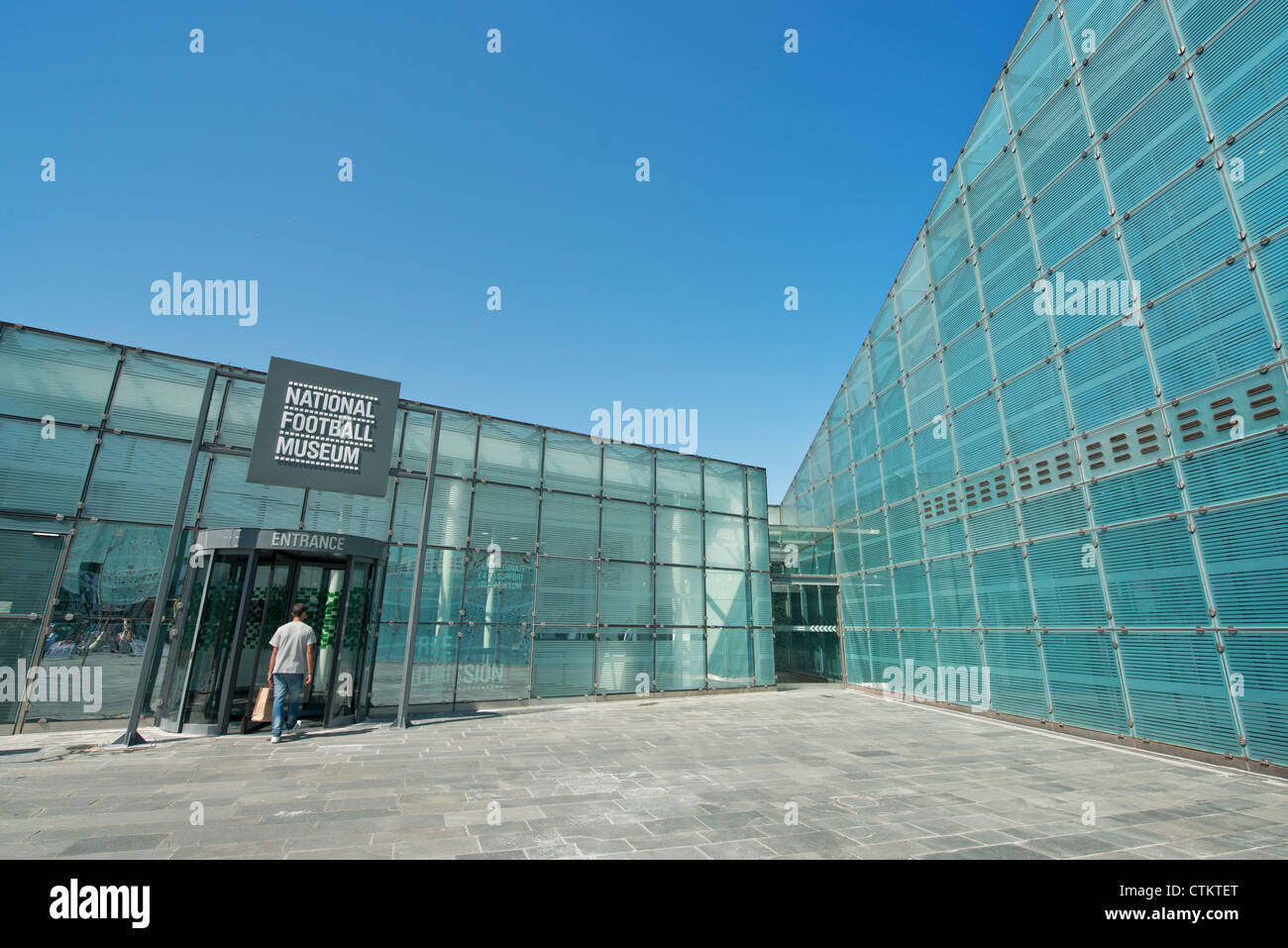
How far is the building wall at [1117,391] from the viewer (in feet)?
31.0

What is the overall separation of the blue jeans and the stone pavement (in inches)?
16.4

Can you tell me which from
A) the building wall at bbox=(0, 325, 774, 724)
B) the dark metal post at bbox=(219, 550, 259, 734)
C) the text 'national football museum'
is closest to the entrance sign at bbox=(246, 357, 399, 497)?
the text 'national football museum'

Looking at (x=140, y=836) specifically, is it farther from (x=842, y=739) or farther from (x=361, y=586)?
(x=842, y=739)

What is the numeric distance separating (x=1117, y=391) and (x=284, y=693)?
17.2 metres

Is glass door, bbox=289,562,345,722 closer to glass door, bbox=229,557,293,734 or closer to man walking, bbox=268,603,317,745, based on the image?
glass door, bbox=229,557,293,734

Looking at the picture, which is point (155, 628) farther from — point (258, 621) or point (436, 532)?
point (436, 532)

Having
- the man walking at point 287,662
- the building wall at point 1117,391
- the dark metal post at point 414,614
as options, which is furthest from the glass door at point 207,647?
the building wall at point 1117,391

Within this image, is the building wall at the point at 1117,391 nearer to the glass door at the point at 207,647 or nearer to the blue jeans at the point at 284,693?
the blue jeans at the point at 284,693

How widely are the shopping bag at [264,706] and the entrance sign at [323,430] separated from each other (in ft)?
13.5

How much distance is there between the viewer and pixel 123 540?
40.2 feet

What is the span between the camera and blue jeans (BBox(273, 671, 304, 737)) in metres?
10.4
